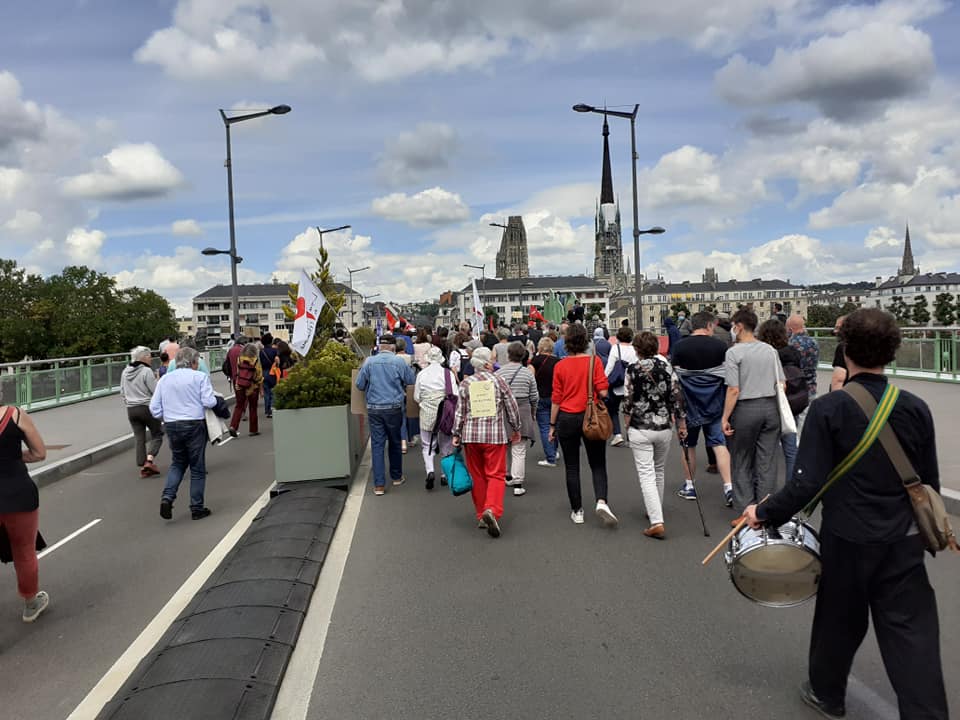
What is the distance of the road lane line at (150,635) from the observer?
13.0 feet

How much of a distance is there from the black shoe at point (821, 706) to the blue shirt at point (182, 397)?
624 cm

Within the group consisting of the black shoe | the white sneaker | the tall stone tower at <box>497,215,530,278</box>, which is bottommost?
the black shoe

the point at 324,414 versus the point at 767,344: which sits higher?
the point at 767,344

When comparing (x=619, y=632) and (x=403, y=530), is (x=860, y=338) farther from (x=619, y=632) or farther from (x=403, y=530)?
(x=403, y=530)

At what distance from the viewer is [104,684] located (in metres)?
4.19

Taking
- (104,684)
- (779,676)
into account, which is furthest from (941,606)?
(104,684)

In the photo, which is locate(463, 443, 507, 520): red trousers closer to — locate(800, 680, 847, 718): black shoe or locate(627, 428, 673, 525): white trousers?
locate(627, 428, 673, 525): white trousers

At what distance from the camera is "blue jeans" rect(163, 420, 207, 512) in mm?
7965

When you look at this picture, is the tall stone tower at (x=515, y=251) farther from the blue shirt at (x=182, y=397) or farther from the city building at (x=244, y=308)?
the blue shirt at (x=182, y=397)

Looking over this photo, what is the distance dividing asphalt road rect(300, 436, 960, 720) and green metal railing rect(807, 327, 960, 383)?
13101mm

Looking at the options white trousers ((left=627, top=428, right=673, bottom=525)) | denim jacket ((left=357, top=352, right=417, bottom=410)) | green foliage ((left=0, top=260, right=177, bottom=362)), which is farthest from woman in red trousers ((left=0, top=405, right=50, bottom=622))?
green foliage ((left=0, top=260, right=177, bottom=362))

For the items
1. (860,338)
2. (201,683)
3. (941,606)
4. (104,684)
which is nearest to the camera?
(860,338)

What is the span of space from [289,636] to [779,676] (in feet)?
9.10

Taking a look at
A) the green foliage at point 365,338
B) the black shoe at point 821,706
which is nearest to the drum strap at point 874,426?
the black shoe at point 821,706
